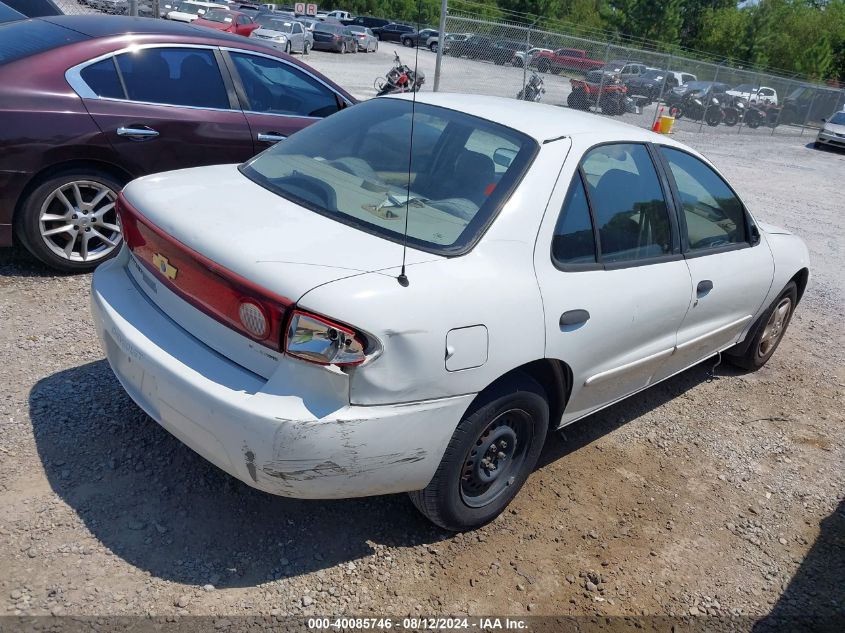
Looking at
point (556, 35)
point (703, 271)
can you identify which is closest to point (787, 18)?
point (556, 35)

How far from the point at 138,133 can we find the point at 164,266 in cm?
242

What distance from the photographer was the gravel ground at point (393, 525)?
260 cm

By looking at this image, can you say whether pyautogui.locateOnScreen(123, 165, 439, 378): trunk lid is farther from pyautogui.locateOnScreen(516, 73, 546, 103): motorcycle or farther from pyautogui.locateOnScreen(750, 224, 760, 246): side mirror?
pyautogui.locateOnScreen(516, 73, 546, 103): motorcycle

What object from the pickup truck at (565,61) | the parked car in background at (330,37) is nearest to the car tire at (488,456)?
the pickup truck at (565,61)

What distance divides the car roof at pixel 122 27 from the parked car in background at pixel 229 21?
21.8 metres

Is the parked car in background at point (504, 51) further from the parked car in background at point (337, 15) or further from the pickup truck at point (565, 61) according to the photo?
the parked car in background at point (337, 15)

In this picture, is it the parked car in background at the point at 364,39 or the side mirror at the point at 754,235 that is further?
the parked car in background at the point at 364,39

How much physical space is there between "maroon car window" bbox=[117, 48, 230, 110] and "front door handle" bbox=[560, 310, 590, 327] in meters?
3.44

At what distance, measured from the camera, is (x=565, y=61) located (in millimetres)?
20141

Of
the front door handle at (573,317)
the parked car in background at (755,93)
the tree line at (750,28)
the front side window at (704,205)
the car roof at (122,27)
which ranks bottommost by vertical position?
the parked car in background at (755,93)

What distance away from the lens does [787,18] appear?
2048 inches

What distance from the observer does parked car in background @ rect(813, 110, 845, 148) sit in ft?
83.0

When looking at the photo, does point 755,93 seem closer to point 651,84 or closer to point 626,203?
point 651,84

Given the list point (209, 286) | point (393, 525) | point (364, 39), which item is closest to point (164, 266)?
point (209, 286)
